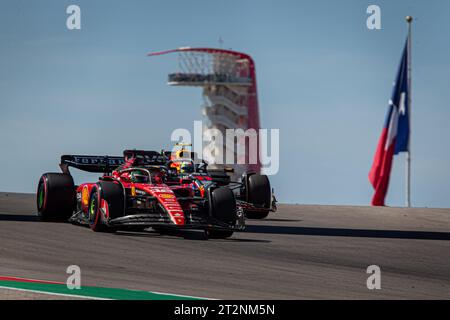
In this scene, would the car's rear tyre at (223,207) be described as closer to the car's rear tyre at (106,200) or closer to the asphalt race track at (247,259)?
the asphalt race track at (247,259)

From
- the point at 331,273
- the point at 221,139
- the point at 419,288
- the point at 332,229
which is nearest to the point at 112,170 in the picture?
the point at 332,229

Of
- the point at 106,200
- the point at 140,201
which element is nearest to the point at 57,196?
the point at 140,201

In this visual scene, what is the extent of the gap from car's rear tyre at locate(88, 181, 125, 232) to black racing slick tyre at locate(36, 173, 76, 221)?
168 centimetres

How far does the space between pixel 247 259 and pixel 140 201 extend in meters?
4.09

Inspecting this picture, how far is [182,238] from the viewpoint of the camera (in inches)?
677

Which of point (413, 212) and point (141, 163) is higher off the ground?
point (141, 163)

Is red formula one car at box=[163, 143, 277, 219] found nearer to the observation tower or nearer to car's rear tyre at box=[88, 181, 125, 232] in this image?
car's rear tyre at box=[88, 181, 125, 232]

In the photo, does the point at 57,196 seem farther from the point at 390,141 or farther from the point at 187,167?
the point at 390,141

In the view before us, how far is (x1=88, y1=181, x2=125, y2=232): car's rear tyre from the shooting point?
660 inches

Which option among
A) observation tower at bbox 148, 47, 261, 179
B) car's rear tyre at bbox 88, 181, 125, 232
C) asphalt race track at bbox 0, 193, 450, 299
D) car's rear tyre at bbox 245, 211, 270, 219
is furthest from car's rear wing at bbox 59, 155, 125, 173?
observation tower at bbox 148, 47, 261, 179

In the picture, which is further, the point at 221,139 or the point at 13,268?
the point at 221,139

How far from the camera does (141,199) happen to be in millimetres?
17438
